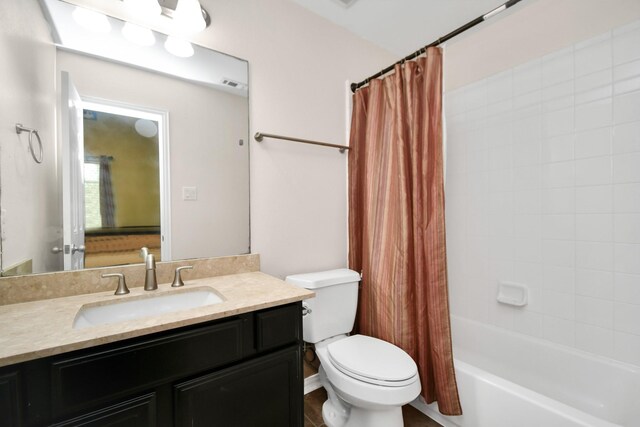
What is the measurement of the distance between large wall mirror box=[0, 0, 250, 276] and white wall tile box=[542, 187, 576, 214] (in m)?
1.77

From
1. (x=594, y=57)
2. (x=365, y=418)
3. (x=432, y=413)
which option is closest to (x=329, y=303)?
(x=365, y=418)

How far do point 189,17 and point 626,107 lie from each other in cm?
220

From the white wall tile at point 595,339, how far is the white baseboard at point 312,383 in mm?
1513

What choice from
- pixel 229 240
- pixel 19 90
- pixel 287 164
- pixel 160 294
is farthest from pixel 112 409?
pixel 287 164

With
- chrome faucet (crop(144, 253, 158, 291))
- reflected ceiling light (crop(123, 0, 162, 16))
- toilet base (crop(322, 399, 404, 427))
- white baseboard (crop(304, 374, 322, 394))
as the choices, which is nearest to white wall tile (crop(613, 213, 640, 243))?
toilet base (crop(322, 399, 404, 427))

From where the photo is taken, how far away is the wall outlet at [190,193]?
4.40 ft

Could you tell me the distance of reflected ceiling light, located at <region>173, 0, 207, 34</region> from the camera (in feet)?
4.08

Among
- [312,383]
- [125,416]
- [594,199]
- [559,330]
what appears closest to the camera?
[125,416]

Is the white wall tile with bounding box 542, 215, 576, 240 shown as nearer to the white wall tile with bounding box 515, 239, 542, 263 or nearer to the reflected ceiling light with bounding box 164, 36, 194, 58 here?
the white wall tile with bounding box 515, 239, 542, 263

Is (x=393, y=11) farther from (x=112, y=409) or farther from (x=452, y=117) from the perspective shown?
(x=112, y=409)

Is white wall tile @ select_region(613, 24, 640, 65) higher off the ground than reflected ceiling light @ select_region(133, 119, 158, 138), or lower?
higher

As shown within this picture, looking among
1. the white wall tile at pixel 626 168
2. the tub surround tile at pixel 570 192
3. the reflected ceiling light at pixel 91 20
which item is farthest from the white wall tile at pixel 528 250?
the reflected ceiling light at pixel 91 20

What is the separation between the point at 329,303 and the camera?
1.58 m

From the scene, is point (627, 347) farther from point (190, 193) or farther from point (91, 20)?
point (91, 20)
